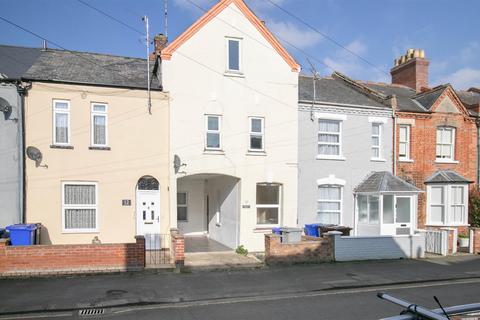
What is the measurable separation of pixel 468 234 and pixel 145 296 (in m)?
15.4

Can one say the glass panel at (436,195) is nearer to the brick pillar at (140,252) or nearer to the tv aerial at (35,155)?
the brick pillar at (140,252)

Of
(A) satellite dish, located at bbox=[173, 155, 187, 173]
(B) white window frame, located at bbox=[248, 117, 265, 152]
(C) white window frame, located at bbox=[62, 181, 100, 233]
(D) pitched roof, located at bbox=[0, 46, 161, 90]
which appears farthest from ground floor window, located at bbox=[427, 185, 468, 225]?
(C) white window frame, located at bbox=[62, 181, 100, 233]

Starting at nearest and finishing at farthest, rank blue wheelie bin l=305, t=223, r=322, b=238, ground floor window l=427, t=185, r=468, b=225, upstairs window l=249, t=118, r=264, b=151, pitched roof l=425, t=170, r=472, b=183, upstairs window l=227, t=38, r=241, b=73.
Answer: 1. blue wheelie bin l=305, t=223, r=322, b=238
2. upstairs window l=227, t=38, r=241, b=73
3. upstairs window l=249, t=118, r=264, b=151
4. pitched roof l=425, t=170, r=472, b=183
5. ground floor window l=427, t=185, r=468, b=225

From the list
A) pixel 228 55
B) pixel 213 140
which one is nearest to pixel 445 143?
pixel 228 55

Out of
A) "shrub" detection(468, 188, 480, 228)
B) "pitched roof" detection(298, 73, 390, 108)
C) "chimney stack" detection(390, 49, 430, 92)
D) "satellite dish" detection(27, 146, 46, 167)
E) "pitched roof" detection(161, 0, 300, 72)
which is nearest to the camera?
"satellite dish" detection(27, 146, 46, 167)

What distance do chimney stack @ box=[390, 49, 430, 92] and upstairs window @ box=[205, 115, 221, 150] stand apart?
13420 millimetres

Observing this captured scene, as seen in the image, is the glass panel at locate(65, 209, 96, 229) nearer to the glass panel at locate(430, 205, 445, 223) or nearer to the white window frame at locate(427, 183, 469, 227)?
the white window frame at locate(427, 183, 469, 227)

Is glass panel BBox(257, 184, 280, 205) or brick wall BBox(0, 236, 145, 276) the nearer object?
brick wall BBox(0, 236, 145, 276)

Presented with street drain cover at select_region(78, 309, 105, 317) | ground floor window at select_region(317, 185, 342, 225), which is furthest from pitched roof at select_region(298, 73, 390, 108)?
street drain cover at select_region(78, 309, 105, 317)

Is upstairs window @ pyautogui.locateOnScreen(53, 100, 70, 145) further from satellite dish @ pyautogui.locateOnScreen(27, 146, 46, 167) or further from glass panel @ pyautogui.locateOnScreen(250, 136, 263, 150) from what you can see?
glass panel @ pyautogui.locateOnScreen(250, 136, 263, 150)

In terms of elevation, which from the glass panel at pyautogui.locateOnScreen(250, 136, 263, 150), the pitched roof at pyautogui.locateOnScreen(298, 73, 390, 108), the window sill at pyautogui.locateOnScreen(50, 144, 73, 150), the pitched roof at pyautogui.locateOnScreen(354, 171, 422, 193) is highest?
the pitched roof at pyautogui.locateOnScreen(298, 73, 390, 108)

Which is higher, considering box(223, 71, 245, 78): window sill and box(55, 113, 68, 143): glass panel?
box(223, 71, 245, 78): window sill

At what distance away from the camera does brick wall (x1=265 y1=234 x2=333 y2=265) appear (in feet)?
43.4

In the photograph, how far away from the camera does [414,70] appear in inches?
914
